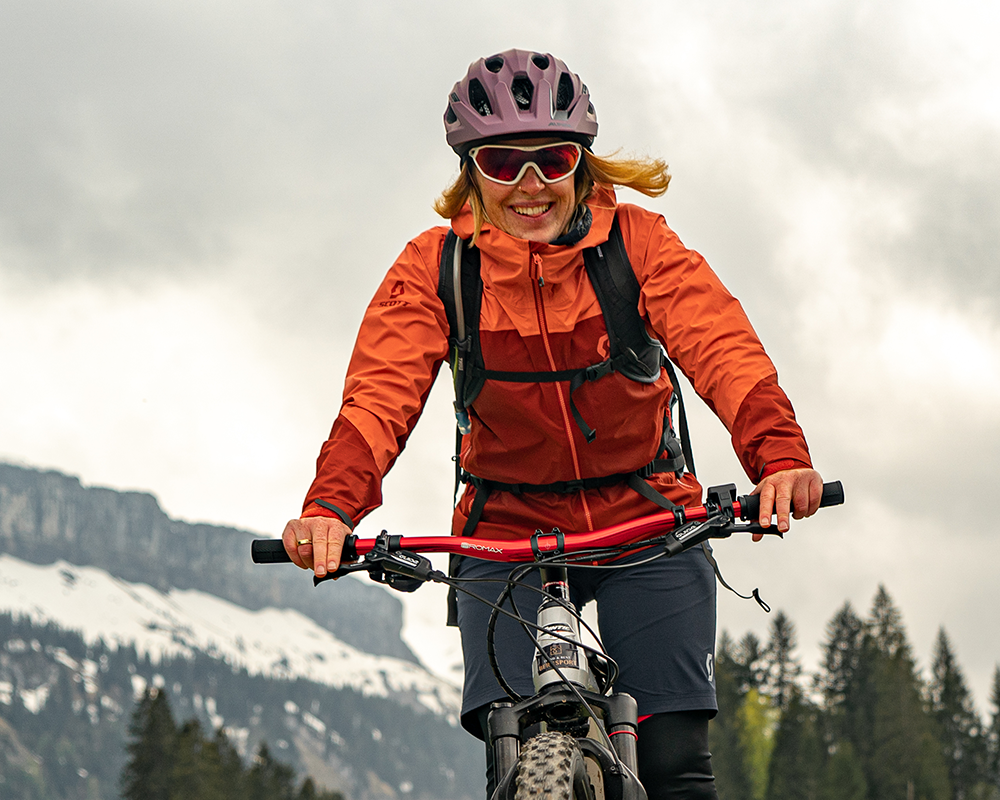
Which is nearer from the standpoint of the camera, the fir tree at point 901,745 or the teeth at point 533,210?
the teeth at point 533,210

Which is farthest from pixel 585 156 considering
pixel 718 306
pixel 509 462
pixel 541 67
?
pixel 509 462

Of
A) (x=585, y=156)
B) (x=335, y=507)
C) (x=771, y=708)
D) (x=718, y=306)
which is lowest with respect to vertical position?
(x=335, y=507)

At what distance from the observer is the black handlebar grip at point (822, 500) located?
179 inches

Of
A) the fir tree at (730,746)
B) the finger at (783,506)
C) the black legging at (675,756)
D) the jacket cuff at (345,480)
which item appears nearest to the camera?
the finger at (783,506)

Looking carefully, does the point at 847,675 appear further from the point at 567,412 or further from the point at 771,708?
the point at 567,412

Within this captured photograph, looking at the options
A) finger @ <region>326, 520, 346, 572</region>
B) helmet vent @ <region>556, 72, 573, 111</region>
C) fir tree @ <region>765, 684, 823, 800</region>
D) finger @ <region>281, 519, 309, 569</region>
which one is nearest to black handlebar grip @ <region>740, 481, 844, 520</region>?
finger @ <region>326, 520, 346, 572</region>

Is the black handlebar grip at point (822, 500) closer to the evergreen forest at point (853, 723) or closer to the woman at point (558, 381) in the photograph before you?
Answer: the woman at point (558, 381)

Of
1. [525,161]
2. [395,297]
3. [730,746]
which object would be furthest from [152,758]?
[525,161]

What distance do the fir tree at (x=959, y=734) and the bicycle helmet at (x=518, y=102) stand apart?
9202cm

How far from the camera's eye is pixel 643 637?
17.6 ft

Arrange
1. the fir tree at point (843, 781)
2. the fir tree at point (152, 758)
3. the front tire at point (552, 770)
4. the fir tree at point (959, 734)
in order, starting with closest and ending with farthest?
1. the front tire at point (552, 770)
2. the fir tree at point (152, 758)
3. the fir tree at point (843, 781)
4. the fir tree at point (959, 734)

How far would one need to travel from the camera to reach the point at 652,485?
5.70m

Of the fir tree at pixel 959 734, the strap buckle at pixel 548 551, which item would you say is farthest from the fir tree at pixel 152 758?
the strap buckle at pixel 548 551

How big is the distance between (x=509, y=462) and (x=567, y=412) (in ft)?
1.28
